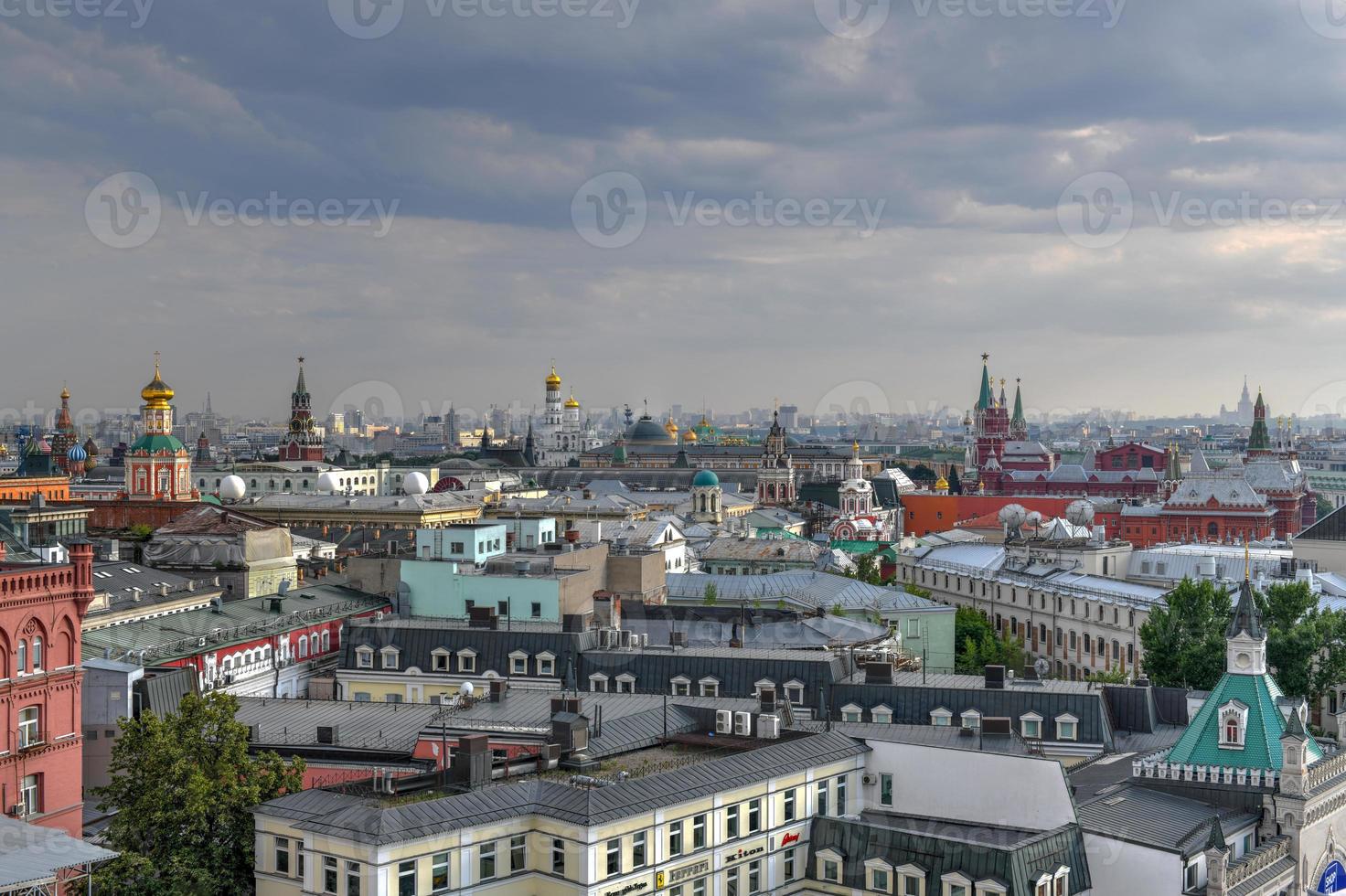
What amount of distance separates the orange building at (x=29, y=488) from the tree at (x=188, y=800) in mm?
76516

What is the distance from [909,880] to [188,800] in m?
15.6

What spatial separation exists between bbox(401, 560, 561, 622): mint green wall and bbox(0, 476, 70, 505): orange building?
51991mm

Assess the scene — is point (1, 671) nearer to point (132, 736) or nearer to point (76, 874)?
point (132, 736)

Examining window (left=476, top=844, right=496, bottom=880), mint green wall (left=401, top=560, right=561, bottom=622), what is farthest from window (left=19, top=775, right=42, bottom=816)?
mint green wall (left=401, top=560, right=561, bottom=622)

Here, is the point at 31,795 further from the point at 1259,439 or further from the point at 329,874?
the point at 1259,439

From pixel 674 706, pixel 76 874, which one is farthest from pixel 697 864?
pixel 76 874

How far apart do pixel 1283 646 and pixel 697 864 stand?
119 feet

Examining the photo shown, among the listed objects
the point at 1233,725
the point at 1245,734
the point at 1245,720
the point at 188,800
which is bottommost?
the point at 188,800

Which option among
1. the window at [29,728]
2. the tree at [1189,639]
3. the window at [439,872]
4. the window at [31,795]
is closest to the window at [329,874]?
the window at [439,872]

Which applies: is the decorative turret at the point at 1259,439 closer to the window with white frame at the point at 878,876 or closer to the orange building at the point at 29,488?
the orange building at the point at 29,488

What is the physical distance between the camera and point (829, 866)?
33.8 meters

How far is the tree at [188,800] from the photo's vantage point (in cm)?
3114

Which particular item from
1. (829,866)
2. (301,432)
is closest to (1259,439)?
(301,432)

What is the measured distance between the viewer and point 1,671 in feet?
114
